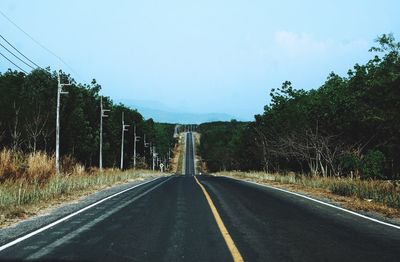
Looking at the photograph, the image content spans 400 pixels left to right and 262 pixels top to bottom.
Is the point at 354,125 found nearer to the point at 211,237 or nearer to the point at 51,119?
the point at 211,237

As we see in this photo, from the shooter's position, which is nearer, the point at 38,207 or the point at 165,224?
the point at 165,224

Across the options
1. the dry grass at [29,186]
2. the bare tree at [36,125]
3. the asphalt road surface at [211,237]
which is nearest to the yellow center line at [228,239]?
the asphalt road surface at [211,237]

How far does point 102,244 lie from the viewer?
323 inches

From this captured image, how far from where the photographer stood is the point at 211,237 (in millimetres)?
8875

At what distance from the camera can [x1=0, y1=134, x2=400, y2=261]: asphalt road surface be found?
726cm

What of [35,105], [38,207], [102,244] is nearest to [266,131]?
[35,105]

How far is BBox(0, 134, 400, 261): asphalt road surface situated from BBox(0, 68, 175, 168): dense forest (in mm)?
22140

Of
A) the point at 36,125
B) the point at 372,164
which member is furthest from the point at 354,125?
the point at 36,125

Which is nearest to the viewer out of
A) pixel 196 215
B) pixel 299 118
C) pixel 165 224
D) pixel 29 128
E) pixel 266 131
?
pixel 165 224

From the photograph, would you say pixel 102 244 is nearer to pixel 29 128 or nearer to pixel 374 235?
pixel 374 235

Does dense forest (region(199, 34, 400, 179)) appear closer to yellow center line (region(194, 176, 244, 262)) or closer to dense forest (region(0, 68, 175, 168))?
yellow center line (region(194, 176, 244, 262))

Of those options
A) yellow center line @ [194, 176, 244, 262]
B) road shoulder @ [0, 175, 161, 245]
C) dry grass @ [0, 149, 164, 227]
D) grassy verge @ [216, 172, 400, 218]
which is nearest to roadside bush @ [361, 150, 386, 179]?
grassy verge @ [216, 172, 400, 218]

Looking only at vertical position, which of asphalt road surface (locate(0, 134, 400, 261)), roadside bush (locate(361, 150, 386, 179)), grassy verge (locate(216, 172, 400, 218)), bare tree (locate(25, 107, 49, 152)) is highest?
bare tree (locate(25, 107, 49, 152))

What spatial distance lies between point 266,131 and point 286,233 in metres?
54.4
